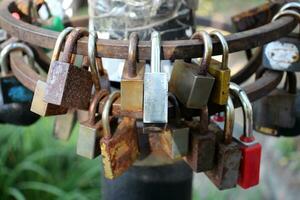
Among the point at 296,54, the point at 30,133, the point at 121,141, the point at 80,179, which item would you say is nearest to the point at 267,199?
the point at 80,179

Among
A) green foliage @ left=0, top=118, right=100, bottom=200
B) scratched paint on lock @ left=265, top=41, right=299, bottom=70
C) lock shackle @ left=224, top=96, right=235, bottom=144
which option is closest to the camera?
lock shackle @ left=224, top=96, right=235, bottom=144

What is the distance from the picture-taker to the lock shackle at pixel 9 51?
33.9 inches

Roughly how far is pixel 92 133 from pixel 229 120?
17 centimetres

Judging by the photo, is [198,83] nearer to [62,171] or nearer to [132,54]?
[132,54]

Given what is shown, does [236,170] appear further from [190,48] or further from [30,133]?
[30,133]

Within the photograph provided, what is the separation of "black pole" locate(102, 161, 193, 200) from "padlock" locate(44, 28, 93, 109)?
0.30 meters

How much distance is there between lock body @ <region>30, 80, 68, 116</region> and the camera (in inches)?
25.4

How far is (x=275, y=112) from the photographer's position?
0.89 m

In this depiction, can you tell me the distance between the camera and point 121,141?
665 mm

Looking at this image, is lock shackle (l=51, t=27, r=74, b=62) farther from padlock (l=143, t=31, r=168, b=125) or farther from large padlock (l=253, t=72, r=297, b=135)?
large padlock (l=253, t=72, r=297, b=135)

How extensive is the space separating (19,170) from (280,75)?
1533 millimetres

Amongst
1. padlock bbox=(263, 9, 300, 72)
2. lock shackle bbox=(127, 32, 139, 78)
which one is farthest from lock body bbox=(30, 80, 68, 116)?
padlock bbox=(263, 9, 300, 72)

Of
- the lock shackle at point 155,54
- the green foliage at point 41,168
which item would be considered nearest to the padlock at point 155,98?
the lock shackle at point 155,54

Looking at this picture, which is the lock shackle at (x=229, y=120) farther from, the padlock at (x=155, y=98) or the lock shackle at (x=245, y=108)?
the padlock at (x=155, y=98)
